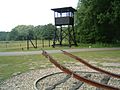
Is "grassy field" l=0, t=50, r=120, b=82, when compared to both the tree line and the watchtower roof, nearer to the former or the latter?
the tree line

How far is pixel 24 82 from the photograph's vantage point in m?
9.80

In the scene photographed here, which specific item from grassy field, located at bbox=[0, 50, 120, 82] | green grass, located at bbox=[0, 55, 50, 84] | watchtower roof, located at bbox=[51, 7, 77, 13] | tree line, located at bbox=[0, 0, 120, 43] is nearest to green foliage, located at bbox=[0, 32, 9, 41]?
tree line, located at bbox=[0, 0, 120, 43]

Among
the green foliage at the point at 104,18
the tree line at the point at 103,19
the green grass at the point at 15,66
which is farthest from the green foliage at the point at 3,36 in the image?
the green grass at the point at 15,66

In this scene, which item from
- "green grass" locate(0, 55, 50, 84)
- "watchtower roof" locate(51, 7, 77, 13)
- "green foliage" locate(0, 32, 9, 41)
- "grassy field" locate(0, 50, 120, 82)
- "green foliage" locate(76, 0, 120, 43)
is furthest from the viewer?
"green foliage" locate(0, 32, 9, 41)

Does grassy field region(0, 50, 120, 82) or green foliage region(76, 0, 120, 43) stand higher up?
green foliage region(76, 0, 120, 43)

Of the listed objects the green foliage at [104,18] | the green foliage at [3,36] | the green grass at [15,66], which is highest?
the green foliage at [104,18]

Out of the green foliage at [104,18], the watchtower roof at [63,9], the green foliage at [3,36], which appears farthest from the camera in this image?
the green foliage at [3,36]

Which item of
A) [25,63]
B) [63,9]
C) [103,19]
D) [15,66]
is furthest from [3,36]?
[15,66]

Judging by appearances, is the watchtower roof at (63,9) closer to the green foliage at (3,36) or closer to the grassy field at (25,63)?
the grassy field at (25,63)

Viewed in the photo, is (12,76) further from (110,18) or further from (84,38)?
(84,38)

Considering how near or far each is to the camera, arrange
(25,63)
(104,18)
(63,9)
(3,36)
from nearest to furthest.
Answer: (25,63) < (104,18) < (63,9) < (3,36)

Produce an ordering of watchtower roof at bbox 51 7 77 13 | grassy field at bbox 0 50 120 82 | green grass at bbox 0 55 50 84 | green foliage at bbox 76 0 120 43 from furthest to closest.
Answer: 1. watchtower roof at bbox 51 7 77 13
2. green foliage at bbox 76 0 120 43
3. grassy field at bbox 0 50 120 82
4. green grass at bbox 0 55 50 84

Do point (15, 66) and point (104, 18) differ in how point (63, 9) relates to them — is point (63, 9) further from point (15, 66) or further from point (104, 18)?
point (15, 66)

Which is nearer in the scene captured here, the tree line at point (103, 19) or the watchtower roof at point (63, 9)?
the tree line at point (103, 19)
